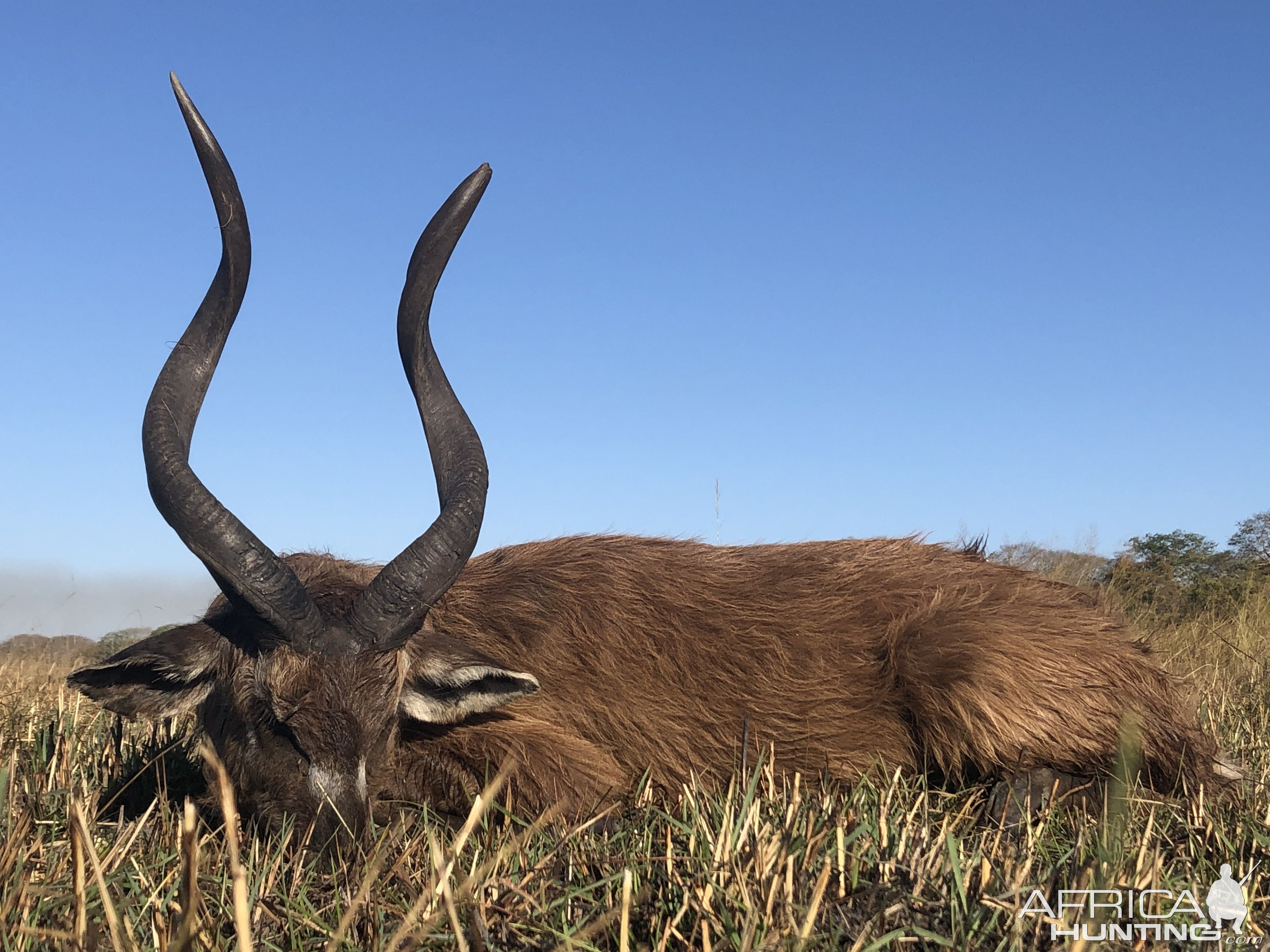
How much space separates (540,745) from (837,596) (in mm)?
1661

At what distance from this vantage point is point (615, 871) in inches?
106

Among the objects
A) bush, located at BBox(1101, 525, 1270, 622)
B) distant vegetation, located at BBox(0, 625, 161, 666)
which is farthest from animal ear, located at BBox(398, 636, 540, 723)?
bush, located at BBox(1101, 525, 1270, 622)

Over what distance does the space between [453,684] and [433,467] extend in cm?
Answer: 95

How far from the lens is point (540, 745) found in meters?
4.21

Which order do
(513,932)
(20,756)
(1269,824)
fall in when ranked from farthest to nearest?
(20,756) → (1269,824) → (513,932)

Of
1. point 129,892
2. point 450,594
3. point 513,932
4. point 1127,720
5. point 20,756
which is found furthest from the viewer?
point 450,594

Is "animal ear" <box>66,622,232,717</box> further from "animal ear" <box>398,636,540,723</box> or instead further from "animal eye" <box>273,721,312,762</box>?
"animal ear" <box>398,636,540,723</box>

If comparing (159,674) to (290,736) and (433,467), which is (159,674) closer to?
(290,736)

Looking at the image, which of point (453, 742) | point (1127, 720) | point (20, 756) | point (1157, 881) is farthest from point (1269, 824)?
point (20, 756)

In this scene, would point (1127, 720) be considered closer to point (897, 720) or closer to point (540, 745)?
point (897, 720)

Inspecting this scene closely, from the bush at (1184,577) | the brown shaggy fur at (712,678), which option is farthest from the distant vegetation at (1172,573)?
the brown shaggy fur at (712,678)
